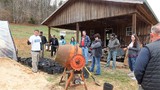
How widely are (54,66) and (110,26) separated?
978 cm

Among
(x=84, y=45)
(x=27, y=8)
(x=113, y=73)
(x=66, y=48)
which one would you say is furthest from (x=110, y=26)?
(x=27, y=8)

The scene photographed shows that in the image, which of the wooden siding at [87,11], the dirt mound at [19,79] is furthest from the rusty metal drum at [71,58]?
the wooden siding at [87,11]

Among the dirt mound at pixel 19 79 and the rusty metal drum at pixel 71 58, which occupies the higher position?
the rusty metal drum at pixel 71 58

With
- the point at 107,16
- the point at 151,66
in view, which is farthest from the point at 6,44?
the point at 151,66

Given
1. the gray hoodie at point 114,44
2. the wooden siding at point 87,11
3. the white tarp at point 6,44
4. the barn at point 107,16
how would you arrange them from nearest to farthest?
the gray hoodie at point 114,44, the white tarp at point 6,44, the barn at point 107,16, the wooden siding at point 87,11

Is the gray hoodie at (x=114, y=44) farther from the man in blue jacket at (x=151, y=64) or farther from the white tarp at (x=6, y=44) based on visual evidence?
the man in blue jacket at (x=151, y=64)

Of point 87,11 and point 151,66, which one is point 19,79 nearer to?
point 151,66

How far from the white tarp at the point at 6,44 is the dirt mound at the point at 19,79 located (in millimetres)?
1057

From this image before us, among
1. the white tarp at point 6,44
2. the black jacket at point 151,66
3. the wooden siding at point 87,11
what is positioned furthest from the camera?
the wooden siding at point 87,11

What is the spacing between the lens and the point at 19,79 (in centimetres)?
773

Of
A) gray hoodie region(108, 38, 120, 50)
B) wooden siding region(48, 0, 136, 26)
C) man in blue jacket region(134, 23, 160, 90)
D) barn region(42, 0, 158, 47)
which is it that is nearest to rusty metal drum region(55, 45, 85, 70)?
gray hoodie region(108, 38, 120, 50)

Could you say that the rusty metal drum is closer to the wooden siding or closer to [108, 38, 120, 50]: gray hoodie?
[108, 38, 120, 50]: gray hoodie

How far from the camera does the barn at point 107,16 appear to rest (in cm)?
1162

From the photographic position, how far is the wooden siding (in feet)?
39.2
